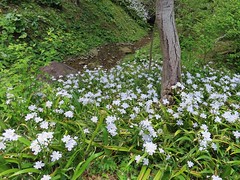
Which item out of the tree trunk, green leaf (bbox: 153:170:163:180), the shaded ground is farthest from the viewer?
the shaded ground

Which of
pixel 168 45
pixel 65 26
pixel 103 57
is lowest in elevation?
pixel 103 57

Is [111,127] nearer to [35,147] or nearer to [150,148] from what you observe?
[150,148]

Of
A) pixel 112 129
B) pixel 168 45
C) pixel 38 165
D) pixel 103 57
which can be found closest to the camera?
pixel 38 165

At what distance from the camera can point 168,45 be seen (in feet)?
10.3

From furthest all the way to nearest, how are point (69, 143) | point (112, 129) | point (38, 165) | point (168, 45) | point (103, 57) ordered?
point (103, 57) < point (168, 45) < point (112, 129) < point (69, 143) < point (38, 165)

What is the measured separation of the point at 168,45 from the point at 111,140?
5.19ft

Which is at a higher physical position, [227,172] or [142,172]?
[227,172]

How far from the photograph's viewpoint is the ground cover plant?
6.44 feet

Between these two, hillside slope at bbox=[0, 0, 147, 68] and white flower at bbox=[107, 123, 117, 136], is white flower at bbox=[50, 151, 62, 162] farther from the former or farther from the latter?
hillside slope at bbox=[0, 0, 147, 68]

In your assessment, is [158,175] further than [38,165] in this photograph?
Yes

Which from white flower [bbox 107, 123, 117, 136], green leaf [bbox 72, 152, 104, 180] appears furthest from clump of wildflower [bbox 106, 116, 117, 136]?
green leaf [bbox 72, 152, 104, 180]

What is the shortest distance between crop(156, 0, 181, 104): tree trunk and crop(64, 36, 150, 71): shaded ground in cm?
352

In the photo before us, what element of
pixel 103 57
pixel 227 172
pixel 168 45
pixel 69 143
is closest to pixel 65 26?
pixel 103 57

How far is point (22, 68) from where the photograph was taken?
2764 millimetres
